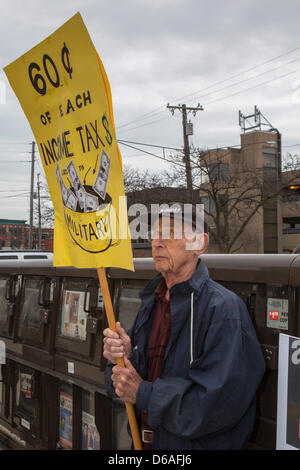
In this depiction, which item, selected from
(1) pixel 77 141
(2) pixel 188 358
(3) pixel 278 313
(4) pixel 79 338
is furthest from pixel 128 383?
(4) pixel 79 338

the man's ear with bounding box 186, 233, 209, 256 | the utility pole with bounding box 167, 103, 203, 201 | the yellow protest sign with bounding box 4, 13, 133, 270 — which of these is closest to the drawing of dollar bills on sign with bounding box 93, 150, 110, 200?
the yellow protest sign with bounding box 4, 13, 133, 270

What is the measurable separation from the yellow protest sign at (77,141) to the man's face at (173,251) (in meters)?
0.18

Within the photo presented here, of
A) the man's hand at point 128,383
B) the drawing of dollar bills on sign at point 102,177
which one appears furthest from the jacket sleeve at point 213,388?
the drawing of dollar bills on sign at point 102,177

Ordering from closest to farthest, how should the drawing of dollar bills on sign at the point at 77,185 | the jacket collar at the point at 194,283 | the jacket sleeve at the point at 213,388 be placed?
1. the jacket sleeve at the point at 213,388
2. the jacket collar at the point at 194,283
3. the drawing of dollar bills on sign at the point at 77,185

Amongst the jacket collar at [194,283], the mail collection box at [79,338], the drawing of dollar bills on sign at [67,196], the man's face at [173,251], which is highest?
the drawing of dollar bills on sign at [67,196]

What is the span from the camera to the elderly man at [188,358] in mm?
2039

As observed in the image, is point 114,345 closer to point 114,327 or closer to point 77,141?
point 114,327

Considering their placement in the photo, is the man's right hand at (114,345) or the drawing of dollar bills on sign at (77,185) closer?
the man's right hand at (114,345)

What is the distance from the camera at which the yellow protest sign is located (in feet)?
7.25

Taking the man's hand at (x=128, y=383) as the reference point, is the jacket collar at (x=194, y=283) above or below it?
above

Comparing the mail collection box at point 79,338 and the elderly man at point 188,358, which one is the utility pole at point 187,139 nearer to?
the mail collection box at point 79,338

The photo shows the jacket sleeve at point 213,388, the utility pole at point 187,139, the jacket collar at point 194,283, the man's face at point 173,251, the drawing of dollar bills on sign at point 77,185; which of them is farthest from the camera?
the utility pole at point 187,139

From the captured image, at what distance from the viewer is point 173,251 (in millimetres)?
2346

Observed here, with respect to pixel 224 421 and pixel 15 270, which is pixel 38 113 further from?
pixel 15 270
